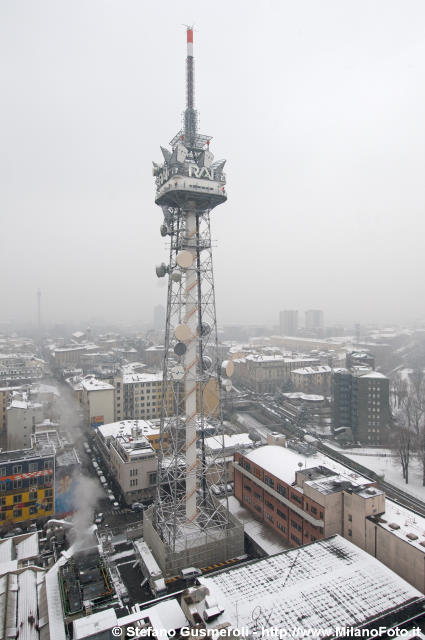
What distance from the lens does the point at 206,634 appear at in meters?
12.2

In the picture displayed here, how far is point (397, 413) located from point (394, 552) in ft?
133

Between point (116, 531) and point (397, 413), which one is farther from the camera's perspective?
point (397, 413)

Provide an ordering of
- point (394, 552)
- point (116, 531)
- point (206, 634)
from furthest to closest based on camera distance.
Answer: point (116, 531) → point (394, 552) → point (206, 634)

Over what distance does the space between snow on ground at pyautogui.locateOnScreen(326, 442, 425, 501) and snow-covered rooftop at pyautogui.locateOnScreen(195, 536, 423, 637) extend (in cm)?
1780

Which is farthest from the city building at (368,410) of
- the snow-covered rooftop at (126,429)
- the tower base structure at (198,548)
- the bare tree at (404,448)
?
the tower base structure at (198,548)

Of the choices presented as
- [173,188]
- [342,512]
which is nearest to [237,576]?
[342,512]

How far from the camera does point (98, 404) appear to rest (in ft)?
158

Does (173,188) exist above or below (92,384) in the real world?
above

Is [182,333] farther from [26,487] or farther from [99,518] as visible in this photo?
[26,487]

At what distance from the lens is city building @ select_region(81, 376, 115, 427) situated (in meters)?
47.7

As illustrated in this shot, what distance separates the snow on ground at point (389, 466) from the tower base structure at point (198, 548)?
17896mm

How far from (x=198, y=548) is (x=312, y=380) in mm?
52074

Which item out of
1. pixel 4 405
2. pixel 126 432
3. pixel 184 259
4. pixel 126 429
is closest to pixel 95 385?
pixel 4 405

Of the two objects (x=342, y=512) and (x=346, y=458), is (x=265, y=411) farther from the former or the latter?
(x=342, y=512)
